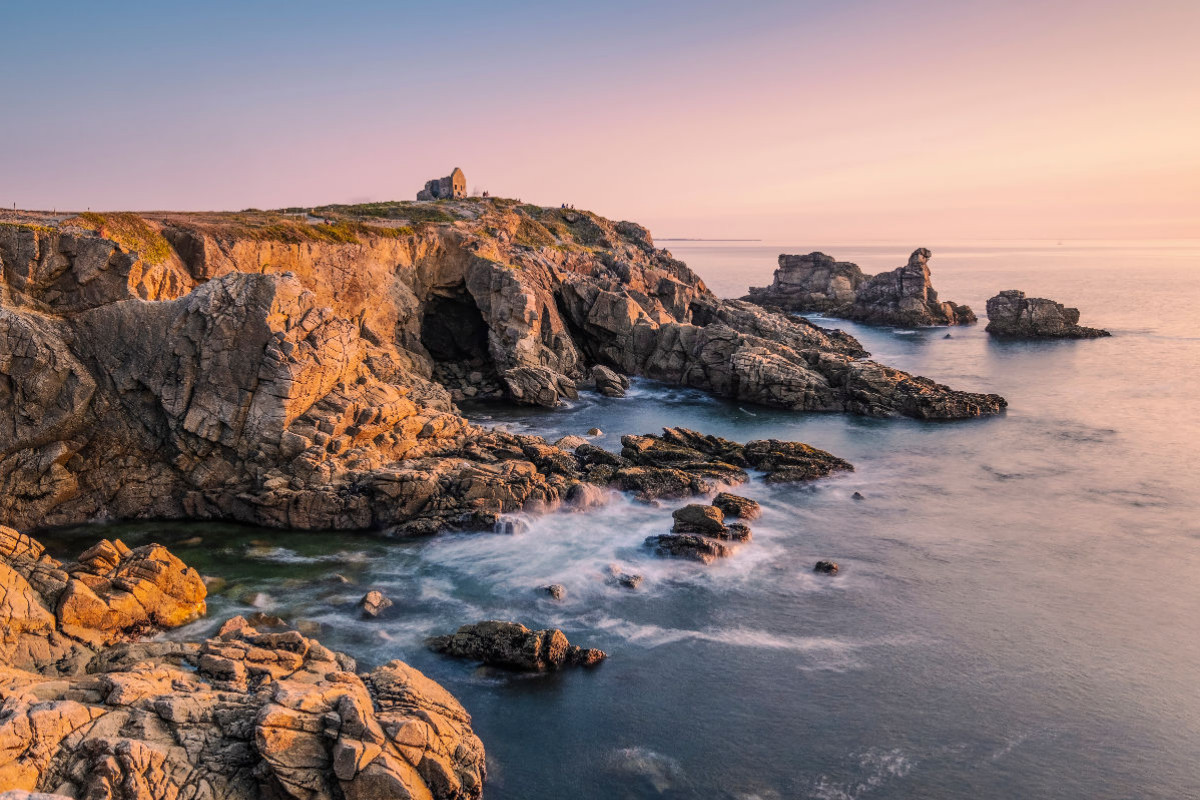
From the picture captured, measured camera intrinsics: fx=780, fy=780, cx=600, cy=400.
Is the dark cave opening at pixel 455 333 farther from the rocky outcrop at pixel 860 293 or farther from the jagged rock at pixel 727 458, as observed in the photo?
the rocky outcrop at pixel 860 293

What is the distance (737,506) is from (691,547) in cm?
532

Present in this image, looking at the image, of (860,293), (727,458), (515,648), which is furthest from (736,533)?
(860,293)

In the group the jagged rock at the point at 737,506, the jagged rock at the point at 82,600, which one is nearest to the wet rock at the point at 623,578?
the jagged rock at the point at 737,506

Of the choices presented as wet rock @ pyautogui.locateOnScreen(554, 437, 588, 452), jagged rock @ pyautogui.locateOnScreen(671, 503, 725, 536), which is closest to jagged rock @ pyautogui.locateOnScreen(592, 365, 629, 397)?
wet rock @ pyautogui.locateOnScreen(554, 437, 588, 452)

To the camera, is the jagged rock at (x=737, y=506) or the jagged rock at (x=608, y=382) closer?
the jagged rock at (x=737, y=506)

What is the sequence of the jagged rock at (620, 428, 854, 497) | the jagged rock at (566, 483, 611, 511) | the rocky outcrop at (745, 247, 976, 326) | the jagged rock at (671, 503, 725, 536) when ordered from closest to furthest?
the jagged rock at (671, 503, 725, 536) → the jagged rock at (566, 483, 611, 511) → the jagged rock at (620, 428, 854, 497) → the rocky outcrop at (745, 247, 976, 326)

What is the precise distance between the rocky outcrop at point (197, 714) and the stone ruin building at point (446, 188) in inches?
3372

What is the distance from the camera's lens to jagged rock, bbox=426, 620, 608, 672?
86.0 ft

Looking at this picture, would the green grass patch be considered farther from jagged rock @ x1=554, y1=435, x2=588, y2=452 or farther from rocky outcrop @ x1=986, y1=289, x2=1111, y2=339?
rocky outcrop @ x1=986, y1=289, x2=1111, y2=339

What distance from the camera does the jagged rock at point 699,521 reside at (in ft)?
120

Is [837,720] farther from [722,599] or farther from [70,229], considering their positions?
[70,229]

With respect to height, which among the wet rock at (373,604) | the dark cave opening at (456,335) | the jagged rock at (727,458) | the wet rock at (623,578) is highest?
the dark cave opening at (456,335)

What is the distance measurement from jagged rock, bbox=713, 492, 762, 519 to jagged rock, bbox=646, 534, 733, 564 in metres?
3.64

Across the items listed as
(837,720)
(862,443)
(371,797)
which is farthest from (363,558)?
(862,443)
